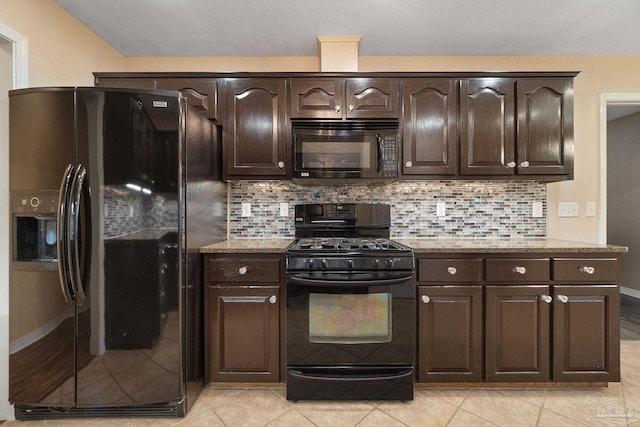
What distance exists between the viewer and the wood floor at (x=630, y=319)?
8.73 ft

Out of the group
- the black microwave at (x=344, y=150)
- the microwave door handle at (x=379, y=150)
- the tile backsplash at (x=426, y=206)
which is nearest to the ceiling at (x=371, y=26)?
the black microwave at (x=344, y=150)

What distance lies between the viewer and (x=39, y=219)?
1.56 metres

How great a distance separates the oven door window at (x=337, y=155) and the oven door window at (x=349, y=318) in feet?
2.98

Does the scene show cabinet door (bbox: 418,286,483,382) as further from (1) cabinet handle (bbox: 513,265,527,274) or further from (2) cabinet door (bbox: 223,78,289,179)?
(2) cabinet door (bbox: 223,78,289,179)

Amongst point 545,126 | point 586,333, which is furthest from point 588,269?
point 545,126

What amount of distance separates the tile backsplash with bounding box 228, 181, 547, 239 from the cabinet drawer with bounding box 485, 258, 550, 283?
2.10 ft

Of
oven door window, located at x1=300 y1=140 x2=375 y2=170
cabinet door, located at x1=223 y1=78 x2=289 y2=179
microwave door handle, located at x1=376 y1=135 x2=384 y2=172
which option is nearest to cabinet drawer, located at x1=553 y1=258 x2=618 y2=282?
microwave door handle, located at x1=376 y1=135 x2=384 y2=172

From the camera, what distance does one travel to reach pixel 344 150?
6.85 ft

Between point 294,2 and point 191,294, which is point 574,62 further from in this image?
point 191,294

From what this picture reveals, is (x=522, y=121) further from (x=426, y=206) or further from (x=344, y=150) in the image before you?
(x=344, y=150)

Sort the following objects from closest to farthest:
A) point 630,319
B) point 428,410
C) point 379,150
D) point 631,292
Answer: point 428,410 → point 379,150 → point 630,319 → point 631,292

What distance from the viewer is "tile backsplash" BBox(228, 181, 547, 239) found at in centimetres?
246

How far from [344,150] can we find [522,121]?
1.36 m

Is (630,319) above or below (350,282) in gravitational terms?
below
